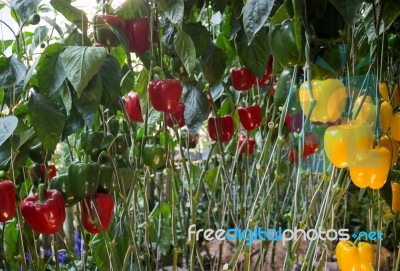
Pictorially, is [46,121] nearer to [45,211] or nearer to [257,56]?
[45,211]

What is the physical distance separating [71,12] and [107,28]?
5 centimetres

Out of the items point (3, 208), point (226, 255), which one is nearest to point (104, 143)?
point (3, 208)

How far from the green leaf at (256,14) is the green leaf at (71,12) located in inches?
8.7

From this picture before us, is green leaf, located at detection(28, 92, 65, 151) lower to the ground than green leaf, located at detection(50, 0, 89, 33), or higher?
lower

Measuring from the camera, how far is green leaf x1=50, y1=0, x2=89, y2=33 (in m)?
0.60

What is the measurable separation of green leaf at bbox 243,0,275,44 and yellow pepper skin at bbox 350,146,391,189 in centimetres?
18

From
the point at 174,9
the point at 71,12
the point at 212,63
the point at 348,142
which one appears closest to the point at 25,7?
the point at 71,12

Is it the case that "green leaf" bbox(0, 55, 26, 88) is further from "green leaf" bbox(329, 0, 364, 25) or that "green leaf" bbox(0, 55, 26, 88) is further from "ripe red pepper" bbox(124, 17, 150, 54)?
"green leaf" bbox(329, 0, 364, 25)

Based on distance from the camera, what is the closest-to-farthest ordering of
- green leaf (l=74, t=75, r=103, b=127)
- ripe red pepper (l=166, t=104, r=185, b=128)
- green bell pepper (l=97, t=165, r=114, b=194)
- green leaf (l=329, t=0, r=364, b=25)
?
green leaf (l=329, t=0, r=364, b=25), green leaf (l=74, t=75, r=103, b=127), green bell pepper (l=97, t=165, r=114, b=194), ripe red pepper (l=166, t=104, r=185, b=128)

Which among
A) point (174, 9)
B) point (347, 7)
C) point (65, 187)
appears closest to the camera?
point (347, 7)

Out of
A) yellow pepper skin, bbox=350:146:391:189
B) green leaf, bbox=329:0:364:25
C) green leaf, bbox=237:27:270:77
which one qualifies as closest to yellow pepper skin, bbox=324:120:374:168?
yellow pepper skin, bbox=350:146:391:189

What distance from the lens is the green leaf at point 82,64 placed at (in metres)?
0.53

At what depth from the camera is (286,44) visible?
0.53m

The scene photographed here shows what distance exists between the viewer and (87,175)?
2.11 ft
